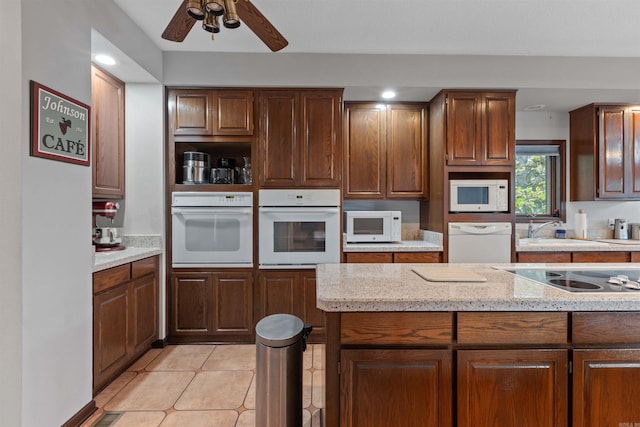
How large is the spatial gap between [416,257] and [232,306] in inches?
69.0

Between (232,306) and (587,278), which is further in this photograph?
(232,306)

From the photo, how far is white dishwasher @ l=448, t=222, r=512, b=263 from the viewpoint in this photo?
3105 mm

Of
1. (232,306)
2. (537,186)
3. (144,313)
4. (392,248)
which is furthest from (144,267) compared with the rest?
(537,186)

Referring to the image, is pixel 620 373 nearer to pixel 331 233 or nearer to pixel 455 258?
pixel 455 258

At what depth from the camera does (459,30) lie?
2605mm

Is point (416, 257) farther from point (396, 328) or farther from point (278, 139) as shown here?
point (396, 328)

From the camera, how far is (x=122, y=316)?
2.36 metres

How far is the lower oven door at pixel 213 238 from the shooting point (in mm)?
2959

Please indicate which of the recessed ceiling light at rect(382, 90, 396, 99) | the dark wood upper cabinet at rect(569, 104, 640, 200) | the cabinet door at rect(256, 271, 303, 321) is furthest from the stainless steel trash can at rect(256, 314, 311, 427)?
the dark wood upper cabinet at rect(569, 104, 640, 200)

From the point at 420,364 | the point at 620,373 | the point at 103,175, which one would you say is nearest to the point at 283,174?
the point at 103,175

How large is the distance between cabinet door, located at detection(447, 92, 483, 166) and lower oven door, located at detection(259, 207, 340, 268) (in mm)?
1257

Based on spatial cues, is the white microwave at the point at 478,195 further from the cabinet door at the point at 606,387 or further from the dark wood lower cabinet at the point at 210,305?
the dark wood lower cabinet at the point at 210,305

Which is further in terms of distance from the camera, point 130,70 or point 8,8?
point 130,70

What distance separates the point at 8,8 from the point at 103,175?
1928 mm
